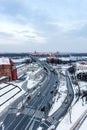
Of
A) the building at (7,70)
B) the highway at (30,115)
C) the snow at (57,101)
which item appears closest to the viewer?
the highway at (30,115)

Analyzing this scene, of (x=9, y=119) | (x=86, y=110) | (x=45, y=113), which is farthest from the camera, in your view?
(x=86, y=110)

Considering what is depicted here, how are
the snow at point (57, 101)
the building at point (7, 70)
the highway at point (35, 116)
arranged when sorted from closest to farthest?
1. the highway at point (35, 116)
2. the snow at point (57, 101)
3. the building at point (7, 70)

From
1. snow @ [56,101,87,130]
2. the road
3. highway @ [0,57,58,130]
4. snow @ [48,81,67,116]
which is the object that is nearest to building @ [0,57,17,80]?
snow @ [48,81,67,116]

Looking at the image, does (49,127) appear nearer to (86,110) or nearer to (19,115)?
(19,115)

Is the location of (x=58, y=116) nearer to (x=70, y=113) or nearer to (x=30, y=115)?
(x=70, y=113)

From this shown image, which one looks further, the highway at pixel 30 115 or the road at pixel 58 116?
the road at pixel 58 116

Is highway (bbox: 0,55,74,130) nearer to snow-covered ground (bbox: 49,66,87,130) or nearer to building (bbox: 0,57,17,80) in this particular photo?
snow-covered ground (bbox: 49,66,87,130)

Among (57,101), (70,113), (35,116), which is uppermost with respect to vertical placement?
(35,116)

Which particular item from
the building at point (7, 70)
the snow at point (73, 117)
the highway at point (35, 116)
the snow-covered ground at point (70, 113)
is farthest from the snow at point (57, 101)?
the building at point (7, 70)

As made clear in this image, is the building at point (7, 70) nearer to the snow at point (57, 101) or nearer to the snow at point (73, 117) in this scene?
the snow at point (57, 101)

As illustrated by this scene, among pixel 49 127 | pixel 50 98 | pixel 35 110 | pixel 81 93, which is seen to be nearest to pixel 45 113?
pixel 35 110

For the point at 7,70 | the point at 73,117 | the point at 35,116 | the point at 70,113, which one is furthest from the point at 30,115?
the point at 7,70
